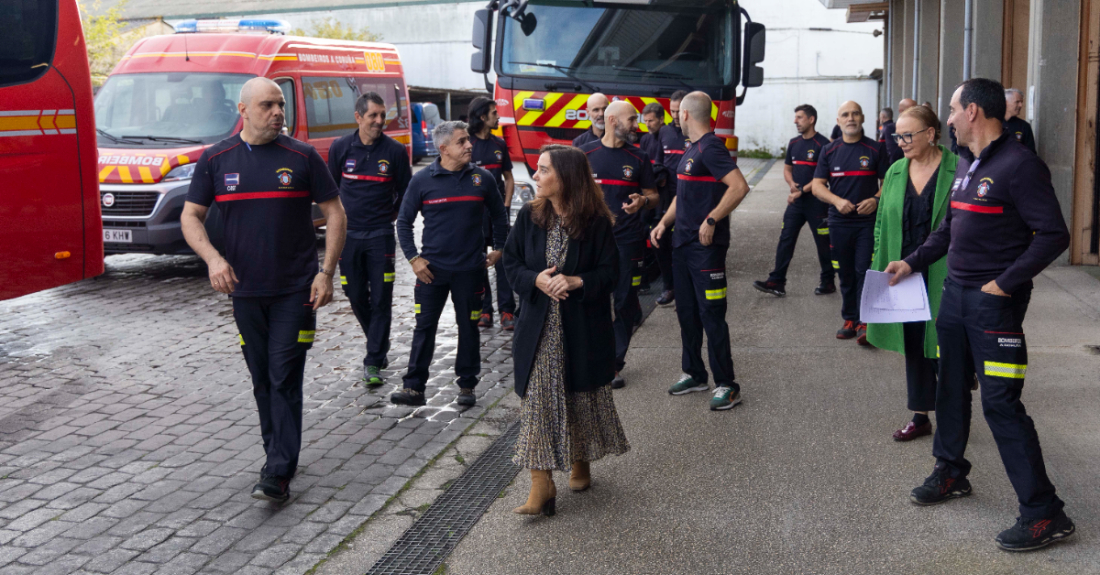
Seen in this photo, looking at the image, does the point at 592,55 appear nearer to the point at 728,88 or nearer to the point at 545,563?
the point at 728,88

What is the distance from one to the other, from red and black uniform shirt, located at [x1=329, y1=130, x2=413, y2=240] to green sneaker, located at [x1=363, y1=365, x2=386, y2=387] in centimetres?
89

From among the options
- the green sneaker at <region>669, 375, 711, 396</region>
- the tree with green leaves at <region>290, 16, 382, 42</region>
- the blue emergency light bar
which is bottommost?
the green sneaker at <region>669, 375, 711, 396</region>

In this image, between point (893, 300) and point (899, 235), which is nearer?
point (893, 300)

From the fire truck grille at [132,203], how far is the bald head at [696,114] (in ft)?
22.5

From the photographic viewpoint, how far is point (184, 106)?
39.0ft

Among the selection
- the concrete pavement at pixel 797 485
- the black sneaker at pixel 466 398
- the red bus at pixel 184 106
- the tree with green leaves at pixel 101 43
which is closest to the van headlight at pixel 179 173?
the red bus at pixel 184 106

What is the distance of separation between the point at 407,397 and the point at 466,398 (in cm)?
37

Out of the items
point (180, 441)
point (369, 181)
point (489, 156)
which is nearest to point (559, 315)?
point (180, 441)

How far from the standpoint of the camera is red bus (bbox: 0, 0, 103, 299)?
256 inches

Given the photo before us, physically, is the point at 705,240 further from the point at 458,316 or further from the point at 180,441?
the point at 180,441

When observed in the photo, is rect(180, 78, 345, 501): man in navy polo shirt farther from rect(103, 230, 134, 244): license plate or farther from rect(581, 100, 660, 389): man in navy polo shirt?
rect(103, 230, 134, 244): license plate

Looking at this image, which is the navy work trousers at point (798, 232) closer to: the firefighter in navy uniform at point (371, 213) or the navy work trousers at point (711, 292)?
the navy work trousers at point (711, 292)

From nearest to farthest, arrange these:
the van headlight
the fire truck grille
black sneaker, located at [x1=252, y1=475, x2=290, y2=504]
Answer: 1. black sneaker, located at [x1=252, y1=475, x2=290, y2=504]
2. the fire truck grille
3. the van headlight

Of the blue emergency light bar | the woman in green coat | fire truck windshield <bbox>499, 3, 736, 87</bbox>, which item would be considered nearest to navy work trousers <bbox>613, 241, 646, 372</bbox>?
the woman in green coat
